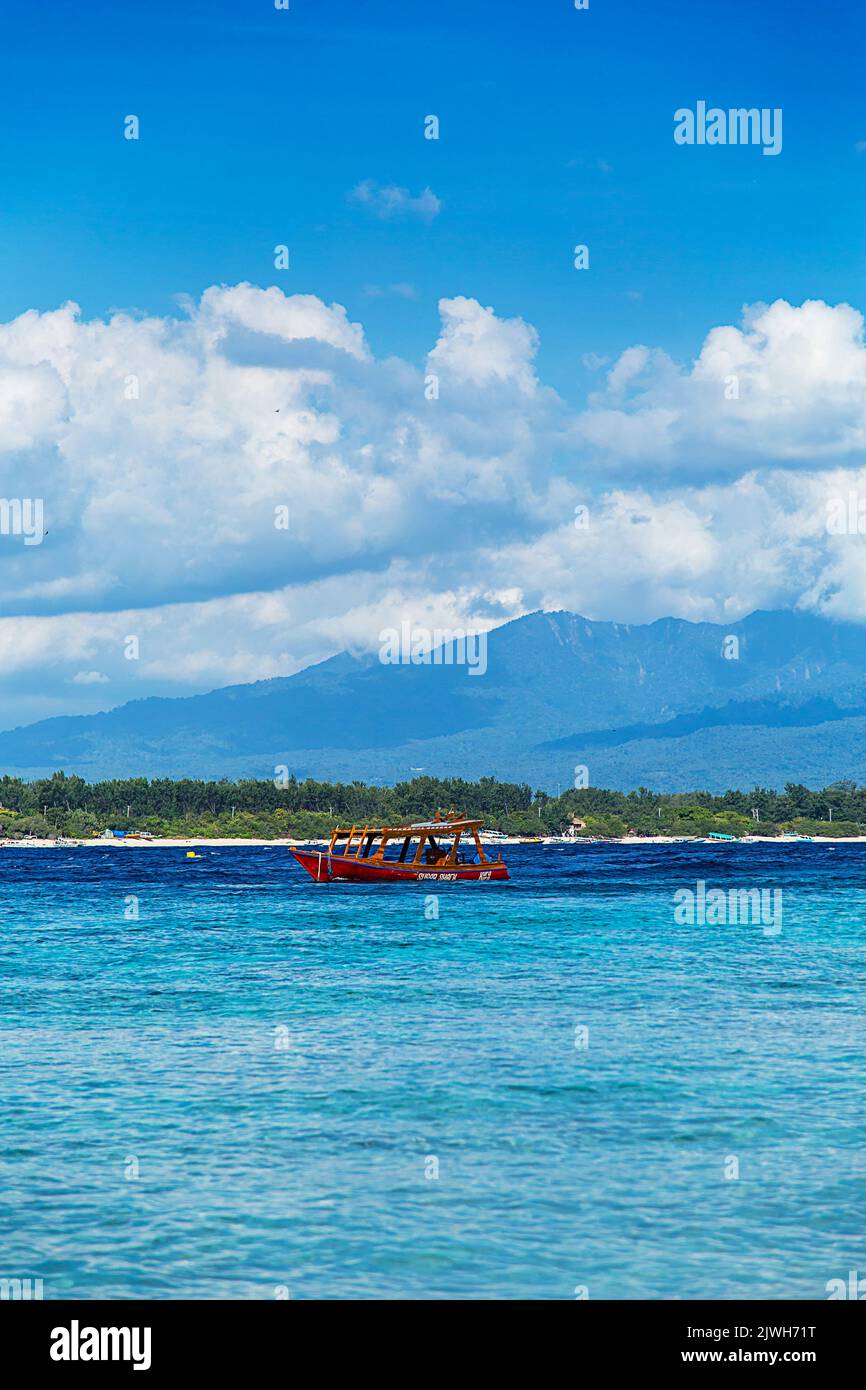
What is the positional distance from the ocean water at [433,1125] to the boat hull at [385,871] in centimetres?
4912

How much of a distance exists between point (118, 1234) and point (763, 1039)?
16312mm

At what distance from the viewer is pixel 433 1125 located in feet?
71.2

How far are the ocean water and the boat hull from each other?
49119mm

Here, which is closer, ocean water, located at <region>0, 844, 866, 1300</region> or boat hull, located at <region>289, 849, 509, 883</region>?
ocean water, located at <region>0, 844, 866, 1300</region>

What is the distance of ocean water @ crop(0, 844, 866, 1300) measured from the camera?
52.3ft

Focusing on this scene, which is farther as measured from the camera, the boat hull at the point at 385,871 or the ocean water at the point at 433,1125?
the boat hull at the point at 385,871

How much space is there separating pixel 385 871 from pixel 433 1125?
7469 centimetres

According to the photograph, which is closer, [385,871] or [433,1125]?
[433,1125]

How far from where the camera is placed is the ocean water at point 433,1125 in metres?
16.0

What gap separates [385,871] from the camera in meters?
96.1

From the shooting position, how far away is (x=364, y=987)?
1528 inches
